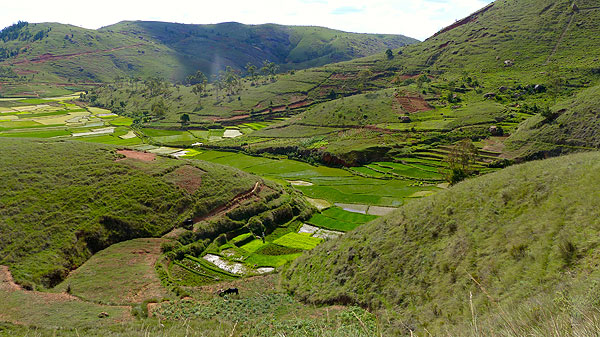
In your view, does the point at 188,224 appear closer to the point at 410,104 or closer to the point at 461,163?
the point at 461,163

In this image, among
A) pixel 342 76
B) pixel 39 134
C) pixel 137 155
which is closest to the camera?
pixel 137 155

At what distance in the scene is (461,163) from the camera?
2376 inches

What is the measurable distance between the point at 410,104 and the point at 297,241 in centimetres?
9070

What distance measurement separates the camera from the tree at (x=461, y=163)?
178ft

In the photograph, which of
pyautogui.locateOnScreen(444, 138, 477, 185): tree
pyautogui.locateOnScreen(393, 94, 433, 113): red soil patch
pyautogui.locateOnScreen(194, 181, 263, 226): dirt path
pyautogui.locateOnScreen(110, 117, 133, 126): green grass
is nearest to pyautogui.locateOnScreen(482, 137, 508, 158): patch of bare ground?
pyautogui.locateOnScreen(444, 138, 477, 185): tree

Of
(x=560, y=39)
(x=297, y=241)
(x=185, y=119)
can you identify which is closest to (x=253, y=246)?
(x=297, y=241)

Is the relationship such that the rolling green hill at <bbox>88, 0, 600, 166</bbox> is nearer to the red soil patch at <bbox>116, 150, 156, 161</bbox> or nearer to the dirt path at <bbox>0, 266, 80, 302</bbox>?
the red soil patch at <bbox>116, 150, 156, 161</bbox>

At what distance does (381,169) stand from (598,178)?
59.3m

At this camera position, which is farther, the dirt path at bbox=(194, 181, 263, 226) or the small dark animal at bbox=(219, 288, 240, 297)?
the dirt path at bbox=(194, 181, 263, 226)

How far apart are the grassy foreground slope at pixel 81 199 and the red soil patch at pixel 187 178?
Result: 14cm

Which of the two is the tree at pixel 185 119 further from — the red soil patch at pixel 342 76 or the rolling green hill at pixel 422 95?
the red soil patch at pixel 342 76

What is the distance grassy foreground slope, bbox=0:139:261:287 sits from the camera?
3219cm

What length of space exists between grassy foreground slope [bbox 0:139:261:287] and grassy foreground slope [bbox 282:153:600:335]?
21525mm

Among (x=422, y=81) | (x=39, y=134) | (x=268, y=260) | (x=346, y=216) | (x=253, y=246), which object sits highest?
(x=422, y=81)
